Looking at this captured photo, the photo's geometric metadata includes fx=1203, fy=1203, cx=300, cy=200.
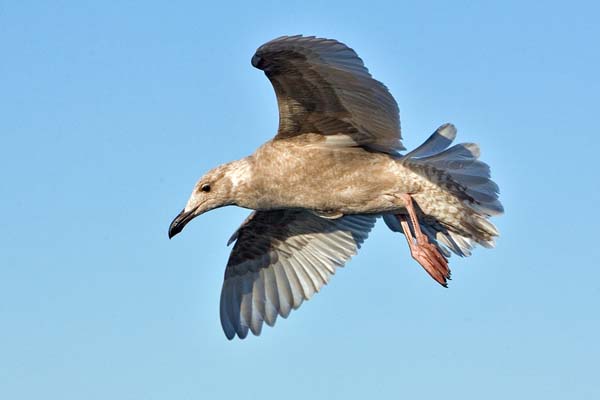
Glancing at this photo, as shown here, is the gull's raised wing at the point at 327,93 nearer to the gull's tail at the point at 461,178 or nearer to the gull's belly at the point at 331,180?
the gull's belly at the point at 331,180

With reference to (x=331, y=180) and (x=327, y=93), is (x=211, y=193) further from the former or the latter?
(x=327, y=93)

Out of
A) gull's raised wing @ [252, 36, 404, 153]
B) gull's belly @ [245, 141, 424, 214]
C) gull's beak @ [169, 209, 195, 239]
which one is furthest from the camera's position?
gull's beak @ [169, 209, 195, 239]

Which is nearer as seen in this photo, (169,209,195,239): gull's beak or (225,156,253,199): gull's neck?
(225,156,253,199): gull's neck

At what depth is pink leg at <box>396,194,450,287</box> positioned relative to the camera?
1288 centimetres

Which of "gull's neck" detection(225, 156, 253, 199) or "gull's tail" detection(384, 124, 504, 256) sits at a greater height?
"gull's neck" detection(225, 156, 253, 199)

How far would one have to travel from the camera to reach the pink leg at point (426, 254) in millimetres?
12875

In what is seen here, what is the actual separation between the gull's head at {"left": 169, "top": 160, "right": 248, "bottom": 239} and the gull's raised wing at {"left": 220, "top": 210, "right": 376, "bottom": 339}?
1.60 meters

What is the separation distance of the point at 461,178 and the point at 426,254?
2.99 feet

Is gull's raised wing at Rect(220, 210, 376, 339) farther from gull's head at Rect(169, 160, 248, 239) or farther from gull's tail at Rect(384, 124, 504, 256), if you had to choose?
gull's tail at Rect(384, 124, 504, 256)

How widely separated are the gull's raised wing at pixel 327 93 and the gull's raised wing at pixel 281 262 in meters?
2.36

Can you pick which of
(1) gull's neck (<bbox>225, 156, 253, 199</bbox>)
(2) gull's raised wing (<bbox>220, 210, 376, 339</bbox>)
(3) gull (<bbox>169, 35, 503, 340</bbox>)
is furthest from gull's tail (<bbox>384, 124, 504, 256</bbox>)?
(2) gull's raised wing (<bbox>220, 210, 376, 339</bbox>)

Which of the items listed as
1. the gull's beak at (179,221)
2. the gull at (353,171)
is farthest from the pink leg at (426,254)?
the gull's beak at (179,221)

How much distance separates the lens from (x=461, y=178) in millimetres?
12930

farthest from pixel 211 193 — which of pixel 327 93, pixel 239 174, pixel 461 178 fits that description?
pixel 461 178
